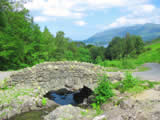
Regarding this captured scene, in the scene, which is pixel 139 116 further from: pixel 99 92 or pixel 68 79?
pixel 68 79

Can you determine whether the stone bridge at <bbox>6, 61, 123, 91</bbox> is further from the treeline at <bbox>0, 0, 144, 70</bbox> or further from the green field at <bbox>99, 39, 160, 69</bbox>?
the green field at <bbox>99, 39, 160, 69</bbox>

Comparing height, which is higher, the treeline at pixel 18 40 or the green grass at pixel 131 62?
the treeline at pixel 18 40

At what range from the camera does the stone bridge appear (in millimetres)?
11469

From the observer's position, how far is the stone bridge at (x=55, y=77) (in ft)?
37.6

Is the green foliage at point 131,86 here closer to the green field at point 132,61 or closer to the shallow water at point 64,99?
the shallow water at point 64,99

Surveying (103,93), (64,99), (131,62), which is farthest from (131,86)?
(131,62)

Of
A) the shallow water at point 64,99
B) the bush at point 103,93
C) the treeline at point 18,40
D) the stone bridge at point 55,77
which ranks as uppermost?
the treeline at point 18,40

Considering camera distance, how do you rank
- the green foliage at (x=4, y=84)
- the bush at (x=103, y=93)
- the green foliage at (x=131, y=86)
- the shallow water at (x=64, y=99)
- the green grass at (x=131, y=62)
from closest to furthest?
the bush at (x=103, y=93), the green foliage at (x=131, y=86), the green foliage at (x=4, y=84), the shallow water at (x=64, y=99), the green grass at (x=131, y=62)

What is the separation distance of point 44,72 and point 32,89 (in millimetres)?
1569

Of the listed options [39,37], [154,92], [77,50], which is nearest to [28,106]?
[154,92]

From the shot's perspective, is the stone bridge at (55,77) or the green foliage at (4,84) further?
the green foliage at (4,84)

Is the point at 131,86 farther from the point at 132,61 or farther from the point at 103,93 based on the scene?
the point at 132,61

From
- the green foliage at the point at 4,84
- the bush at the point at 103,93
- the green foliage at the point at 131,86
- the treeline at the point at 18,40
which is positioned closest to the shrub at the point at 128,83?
the green foliage at the point at 131,86

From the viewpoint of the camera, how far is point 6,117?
952 cm
